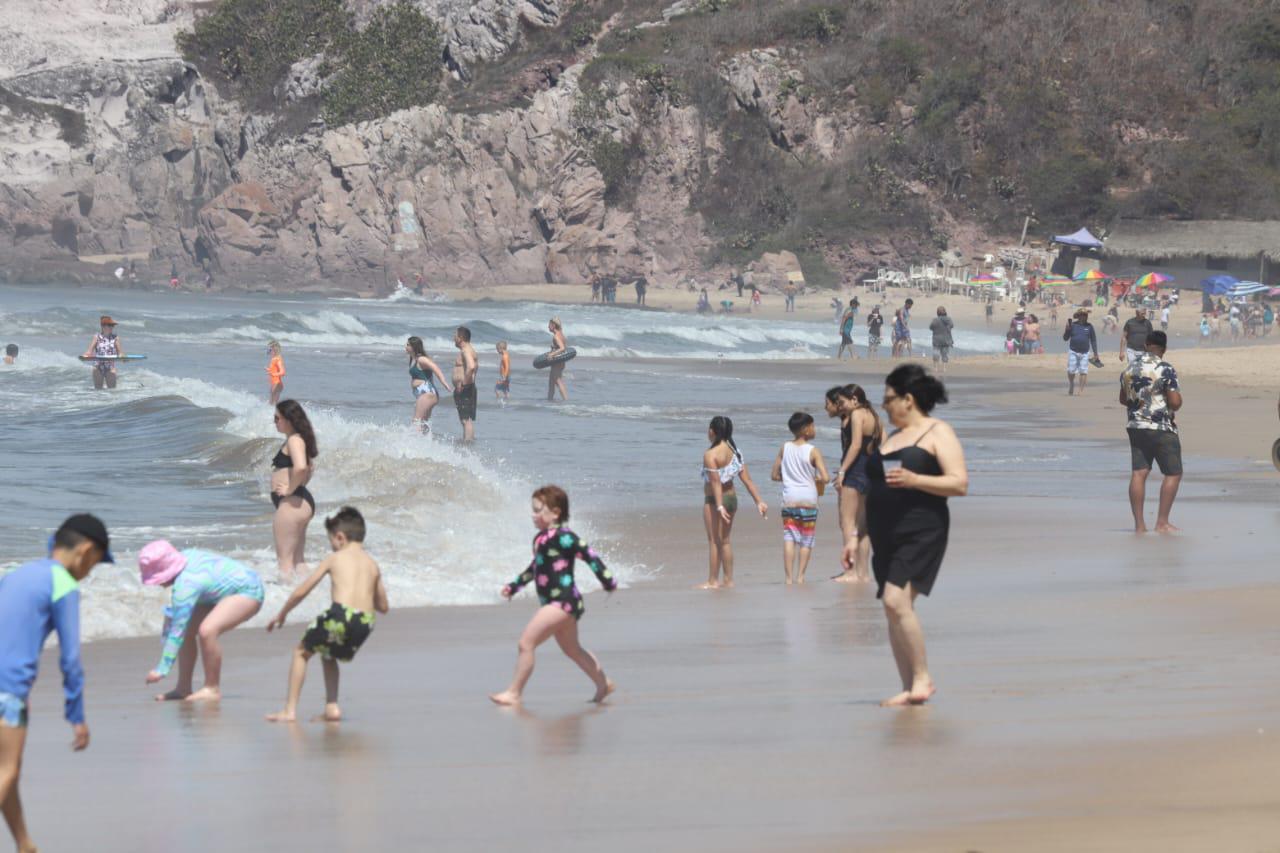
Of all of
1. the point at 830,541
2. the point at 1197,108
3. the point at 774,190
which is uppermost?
the point at 1197,108

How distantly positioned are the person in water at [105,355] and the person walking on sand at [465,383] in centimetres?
729

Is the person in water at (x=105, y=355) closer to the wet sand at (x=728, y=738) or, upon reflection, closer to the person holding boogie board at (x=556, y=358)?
the person holding boogie board at (x=556, y=358)

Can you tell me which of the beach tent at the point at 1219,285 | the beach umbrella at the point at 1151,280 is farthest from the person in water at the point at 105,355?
the beach umbrella at the point at 1151,280

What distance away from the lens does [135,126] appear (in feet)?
340

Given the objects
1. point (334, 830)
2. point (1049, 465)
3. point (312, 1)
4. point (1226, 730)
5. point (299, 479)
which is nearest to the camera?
point (334, 830)

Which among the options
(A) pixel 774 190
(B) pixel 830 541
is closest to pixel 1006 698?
(B) pixel 830 541

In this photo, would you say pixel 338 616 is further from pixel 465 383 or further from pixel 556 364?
pixel 556 364

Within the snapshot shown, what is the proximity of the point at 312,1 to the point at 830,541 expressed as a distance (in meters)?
88.4

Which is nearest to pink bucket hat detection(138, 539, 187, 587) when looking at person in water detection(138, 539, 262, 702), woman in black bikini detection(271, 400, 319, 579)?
person in water detection(138, 539, 262, 702)

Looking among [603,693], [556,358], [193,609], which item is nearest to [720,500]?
[603,693]

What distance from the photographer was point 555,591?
6781mm

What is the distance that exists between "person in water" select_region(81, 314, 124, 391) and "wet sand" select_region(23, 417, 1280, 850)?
55.6ft

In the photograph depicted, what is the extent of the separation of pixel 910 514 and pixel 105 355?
2113 cm

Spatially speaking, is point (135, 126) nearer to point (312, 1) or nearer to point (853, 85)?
point (312, 1)
